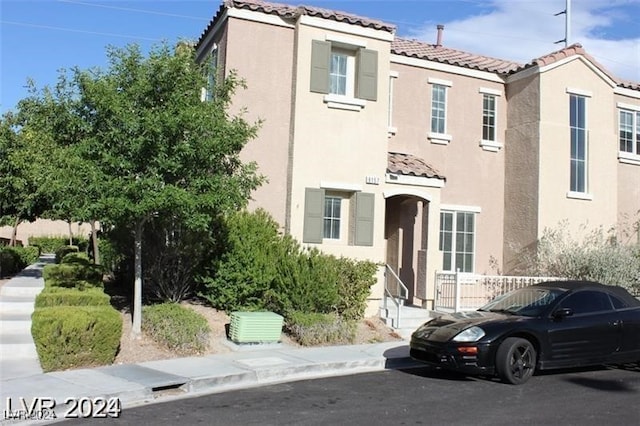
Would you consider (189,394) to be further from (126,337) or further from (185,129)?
(185,129)

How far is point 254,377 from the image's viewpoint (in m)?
9.21

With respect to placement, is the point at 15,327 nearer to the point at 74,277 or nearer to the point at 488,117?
the point at 74,277

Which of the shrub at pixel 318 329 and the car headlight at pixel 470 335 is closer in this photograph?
the car headlight at pixel 470 335

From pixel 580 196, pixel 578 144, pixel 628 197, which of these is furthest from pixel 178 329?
pixel 628 197

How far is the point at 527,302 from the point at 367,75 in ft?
22.6

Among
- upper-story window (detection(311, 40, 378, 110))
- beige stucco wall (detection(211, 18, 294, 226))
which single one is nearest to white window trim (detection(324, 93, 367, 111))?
upper-story window (detection(311, 40, 378, 110))

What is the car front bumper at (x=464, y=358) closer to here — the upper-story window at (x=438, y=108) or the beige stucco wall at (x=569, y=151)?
the beige stucco wall at (x=569, y=151)

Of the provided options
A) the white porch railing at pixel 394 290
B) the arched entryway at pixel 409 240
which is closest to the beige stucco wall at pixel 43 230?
the arched entryway at pixel 409 240

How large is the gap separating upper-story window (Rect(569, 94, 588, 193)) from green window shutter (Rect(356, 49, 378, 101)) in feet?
20.7

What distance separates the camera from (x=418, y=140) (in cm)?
1664

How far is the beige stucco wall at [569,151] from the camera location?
16.9 m

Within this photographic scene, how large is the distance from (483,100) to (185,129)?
10.1 m

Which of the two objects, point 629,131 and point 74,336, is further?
point 629,131

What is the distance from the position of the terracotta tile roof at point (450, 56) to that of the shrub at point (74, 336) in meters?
10.5
